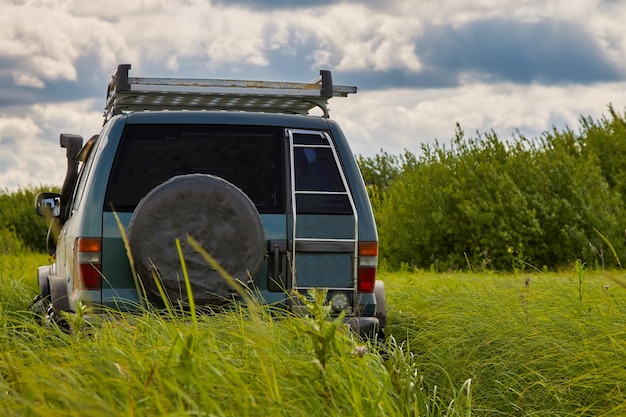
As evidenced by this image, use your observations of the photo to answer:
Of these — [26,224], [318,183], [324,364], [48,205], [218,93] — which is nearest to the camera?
[324,364]

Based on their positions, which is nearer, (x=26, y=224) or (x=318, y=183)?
(x=318, y=183)

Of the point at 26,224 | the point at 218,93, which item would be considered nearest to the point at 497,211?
the point at 218,93

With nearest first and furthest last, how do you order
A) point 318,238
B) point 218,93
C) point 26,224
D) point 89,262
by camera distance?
point 89,262 → point 318,238 → point 218,93 → point 26,224

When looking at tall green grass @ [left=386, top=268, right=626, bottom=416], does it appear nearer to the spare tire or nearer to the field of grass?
the field of grass

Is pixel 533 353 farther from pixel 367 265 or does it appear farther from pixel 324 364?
pixel 324 364

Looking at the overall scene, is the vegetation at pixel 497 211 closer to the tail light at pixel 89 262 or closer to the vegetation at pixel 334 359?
the vegetation at pixel 334 359

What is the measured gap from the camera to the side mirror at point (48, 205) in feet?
23.3

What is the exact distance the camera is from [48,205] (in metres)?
7.30

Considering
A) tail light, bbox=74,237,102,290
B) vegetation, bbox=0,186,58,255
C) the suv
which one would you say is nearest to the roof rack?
the suv

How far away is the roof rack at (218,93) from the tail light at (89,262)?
178 centimetres

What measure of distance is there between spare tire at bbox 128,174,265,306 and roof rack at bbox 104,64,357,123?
1.89 metres

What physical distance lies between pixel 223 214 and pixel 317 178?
2.74 feet

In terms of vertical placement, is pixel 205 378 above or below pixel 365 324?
above

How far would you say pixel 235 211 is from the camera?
5523 millimetres
